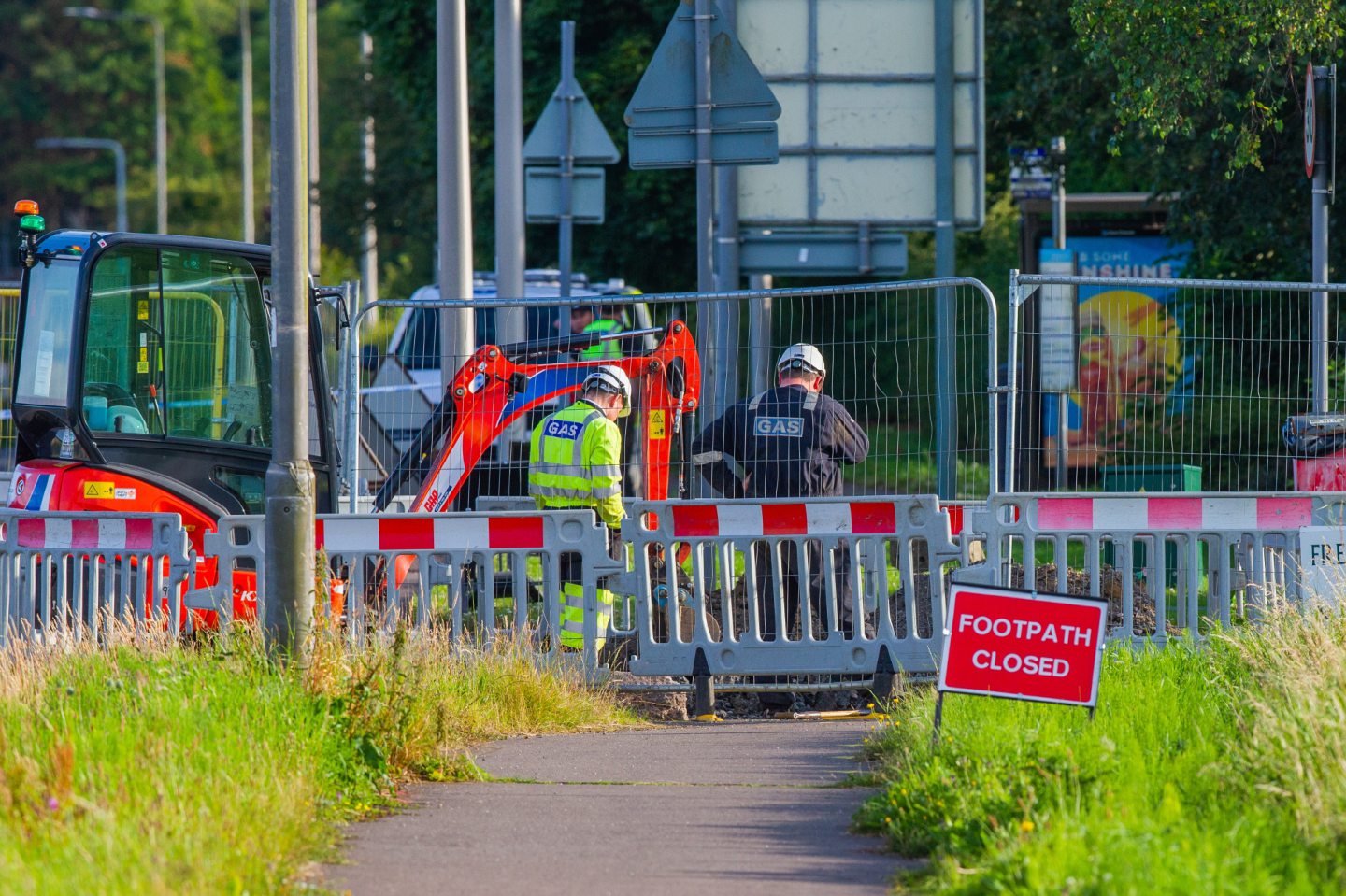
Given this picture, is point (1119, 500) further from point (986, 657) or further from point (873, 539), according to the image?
point (986, 657)

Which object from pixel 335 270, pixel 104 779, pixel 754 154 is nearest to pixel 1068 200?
pixel 754 154

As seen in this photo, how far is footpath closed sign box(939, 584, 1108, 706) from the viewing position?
6652 mm

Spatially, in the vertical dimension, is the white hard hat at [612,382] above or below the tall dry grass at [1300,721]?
above

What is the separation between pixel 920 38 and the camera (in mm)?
12789

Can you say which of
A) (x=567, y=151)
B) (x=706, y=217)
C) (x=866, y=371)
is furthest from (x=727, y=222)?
(x=866, y=371)

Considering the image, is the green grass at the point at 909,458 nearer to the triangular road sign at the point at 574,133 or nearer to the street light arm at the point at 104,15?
the triangular road sign at the point at 574,133

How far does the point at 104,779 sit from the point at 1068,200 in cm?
1657

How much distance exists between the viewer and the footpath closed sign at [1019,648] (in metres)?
6.65

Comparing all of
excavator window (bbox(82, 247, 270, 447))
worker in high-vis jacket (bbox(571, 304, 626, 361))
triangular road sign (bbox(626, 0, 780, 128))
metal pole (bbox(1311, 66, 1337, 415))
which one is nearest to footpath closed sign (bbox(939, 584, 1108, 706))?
worker in high-vis jacket (bbox(571, 304, 626, 361))

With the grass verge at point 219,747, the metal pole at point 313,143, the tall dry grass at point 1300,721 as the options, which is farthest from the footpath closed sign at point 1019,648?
the metal pole at point 313,143

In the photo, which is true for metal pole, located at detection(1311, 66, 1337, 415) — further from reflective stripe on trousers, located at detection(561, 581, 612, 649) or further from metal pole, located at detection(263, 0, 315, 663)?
metal pole, located at detection(263, 0, 315, 663)

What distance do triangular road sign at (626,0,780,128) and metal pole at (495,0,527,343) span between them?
2886 millimetres

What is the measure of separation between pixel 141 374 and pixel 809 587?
3.73 m

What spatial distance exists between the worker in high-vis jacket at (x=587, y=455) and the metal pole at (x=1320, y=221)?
3996 mm
